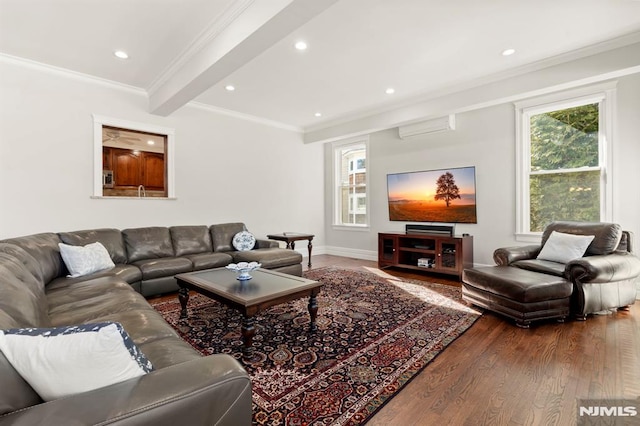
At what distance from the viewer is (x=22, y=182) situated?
11.6ft

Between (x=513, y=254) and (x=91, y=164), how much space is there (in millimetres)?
5381

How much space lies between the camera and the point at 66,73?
3.78 metres

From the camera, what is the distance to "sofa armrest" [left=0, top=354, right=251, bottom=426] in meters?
0.77

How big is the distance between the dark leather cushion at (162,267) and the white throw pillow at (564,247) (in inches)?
167

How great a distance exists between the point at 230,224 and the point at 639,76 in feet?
18.6

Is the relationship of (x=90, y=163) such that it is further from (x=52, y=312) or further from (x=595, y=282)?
(x=595, y=282)

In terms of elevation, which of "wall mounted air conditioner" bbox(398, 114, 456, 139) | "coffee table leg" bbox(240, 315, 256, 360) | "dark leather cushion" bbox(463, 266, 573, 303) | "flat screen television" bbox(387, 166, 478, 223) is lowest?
"coffee table leg" bbox(240, 315, 256, 360)

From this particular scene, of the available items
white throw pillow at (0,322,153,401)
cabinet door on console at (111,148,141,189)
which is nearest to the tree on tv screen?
white throw pillow at (0,322,153,401)

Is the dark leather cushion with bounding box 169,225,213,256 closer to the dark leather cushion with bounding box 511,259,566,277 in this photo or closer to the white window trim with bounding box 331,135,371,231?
the white window trim with bounding box 331,135,371,231

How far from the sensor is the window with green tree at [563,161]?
3.80m

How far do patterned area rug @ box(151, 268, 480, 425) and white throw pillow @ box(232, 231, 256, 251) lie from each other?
1322mm

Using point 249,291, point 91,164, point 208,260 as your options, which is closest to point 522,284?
point 249,291

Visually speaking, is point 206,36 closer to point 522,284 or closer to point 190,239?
point 190,239

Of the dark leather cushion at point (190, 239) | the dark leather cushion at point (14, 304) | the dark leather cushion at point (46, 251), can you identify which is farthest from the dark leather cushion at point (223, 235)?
the dark leather cushion at point (14, 304)
